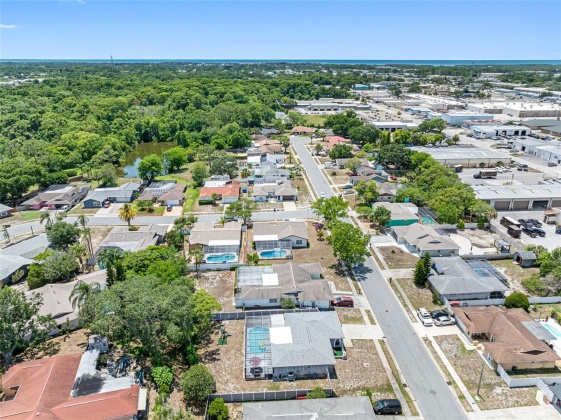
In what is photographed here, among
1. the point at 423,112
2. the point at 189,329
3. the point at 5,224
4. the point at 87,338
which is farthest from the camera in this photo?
the point at 423,112

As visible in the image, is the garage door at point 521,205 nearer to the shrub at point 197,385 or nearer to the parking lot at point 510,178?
the parking lot at point 510,178

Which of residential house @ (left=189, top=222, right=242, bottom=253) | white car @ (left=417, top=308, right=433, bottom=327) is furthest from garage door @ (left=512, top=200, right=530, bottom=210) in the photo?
residential house @ (left=189, top=222, right=242, bottom=253)

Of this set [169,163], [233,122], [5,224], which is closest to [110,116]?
[233,122]

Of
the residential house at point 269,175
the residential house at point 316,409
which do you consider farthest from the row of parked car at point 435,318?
the residential house at point 269,175

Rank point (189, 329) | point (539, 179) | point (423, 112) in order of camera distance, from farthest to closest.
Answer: point (423, 112) < point (539, 179) < point (189, 329)

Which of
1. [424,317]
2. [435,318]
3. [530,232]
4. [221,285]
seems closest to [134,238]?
[221,285]

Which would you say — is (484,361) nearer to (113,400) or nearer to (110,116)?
(113,400)
